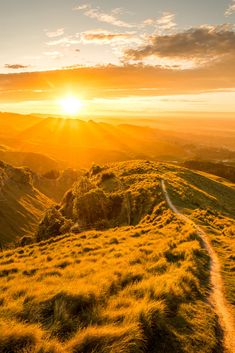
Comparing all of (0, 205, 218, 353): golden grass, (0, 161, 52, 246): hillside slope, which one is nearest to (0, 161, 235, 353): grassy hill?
(0, 205, 218, 353): golden grass

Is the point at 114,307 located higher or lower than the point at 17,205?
higher

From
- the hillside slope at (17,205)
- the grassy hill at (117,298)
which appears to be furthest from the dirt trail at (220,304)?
the hillside slope at (17,205)

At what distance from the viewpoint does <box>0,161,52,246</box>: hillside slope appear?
118500 mm

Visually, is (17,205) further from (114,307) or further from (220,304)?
(114,307)

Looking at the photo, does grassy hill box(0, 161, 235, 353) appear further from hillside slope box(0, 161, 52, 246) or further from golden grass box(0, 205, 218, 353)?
hillside slope box(0, 161, 52, 246)

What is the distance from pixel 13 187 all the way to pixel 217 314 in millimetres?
159937

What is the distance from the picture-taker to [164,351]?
980 cm

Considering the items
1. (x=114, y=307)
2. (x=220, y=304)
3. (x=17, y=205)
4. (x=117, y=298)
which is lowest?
(x=17, y=205)

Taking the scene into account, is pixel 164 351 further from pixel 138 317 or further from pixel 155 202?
pixel 155 202

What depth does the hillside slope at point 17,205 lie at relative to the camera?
118 metres

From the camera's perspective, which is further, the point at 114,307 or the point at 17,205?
the point at 17,205

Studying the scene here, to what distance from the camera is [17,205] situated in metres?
143

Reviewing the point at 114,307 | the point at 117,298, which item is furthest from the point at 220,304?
the point at 114,307

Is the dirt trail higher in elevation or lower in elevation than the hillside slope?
higher
